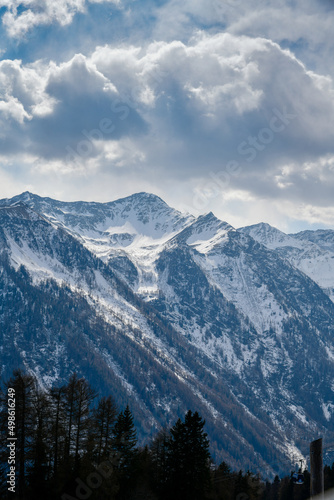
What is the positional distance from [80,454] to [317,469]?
144 feet

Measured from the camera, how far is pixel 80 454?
61.5 metres

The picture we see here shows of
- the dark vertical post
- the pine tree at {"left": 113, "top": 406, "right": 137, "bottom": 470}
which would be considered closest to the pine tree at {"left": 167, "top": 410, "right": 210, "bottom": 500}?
the pine tree at {"left": 113, "top": 406, "right": 137, "bottom": 470}

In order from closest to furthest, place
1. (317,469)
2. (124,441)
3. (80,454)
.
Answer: (317,469) → (80,454) → (124,441)

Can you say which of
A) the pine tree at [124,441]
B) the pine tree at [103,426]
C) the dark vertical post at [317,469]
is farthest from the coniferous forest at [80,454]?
the dark vertical post at [317,469]

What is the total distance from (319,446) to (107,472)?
37767 mm

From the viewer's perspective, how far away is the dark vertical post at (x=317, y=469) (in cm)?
2262

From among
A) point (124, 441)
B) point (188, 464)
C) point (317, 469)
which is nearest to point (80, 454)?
point (124, 441)

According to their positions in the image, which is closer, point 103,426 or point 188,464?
point 188,464

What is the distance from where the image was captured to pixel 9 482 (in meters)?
50.3

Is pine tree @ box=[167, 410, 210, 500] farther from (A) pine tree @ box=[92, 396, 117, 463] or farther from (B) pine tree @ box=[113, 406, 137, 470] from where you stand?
(A) pine tree @ box=[92, 396, 117, 463]

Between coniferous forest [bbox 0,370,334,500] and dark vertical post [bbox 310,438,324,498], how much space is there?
34283 mm

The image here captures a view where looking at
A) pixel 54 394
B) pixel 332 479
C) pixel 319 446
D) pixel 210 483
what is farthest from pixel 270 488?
pixel 319 446

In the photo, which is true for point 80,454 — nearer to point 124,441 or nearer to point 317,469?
point 124,441

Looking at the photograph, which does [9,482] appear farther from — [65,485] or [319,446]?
[319,446]
